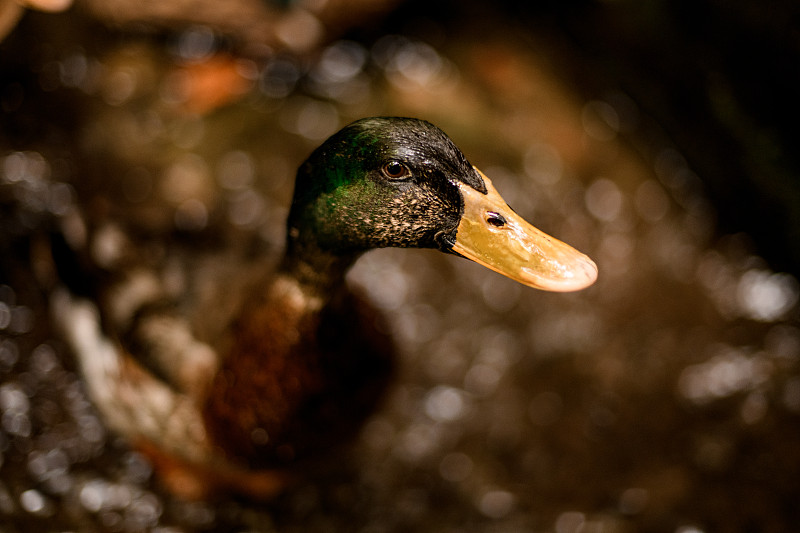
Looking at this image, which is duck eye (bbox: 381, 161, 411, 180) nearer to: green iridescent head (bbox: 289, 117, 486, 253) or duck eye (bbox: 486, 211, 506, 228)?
green iridescent head (bbox: 289, 117, 486, 253)

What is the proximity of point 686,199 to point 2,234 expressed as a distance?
103 inches

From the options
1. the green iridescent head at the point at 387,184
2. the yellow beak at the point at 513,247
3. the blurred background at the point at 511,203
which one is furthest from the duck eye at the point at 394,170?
the blurred background at the point at 511,203

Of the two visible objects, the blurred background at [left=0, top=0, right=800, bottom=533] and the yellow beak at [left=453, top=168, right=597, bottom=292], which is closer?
the yellow beak at [left=453, top=168, right=597, bottom=292]

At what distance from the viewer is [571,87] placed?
2.61 meters

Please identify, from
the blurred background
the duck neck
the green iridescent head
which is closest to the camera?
the green iridescent head

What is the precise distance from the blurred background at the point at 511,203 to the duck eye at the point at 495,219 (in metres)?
0.85

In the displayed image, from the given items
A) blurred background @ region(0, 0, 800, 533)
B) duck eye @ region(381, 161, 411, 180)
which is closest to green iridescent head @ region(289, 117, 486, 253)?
duck eye @ region(381, 161, 411, 180)

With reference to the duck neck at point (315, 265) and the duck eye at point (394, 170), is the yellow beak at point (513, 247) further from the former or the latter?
the duck neck at point (315, 265)

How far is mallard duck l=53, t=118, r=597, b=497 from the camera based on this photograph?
3.54 ft

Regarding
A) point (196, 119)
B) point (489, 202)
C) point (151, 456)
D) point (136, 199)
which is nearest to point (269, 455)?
point (151, 456)

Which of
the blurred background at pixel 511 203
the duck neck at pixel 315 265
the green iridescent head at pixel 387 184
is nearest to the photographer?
the green iridescent head at pixel 387 184

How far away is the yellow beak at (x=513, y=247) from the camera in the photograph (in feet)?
3.55

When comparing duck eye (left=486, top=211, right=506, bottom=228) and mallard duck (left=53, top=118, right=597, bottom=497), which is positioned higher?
duck eye (left=486, top=211, right=506, bottom=228)

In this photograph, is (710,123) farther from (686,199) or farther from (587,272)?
(587,272)
